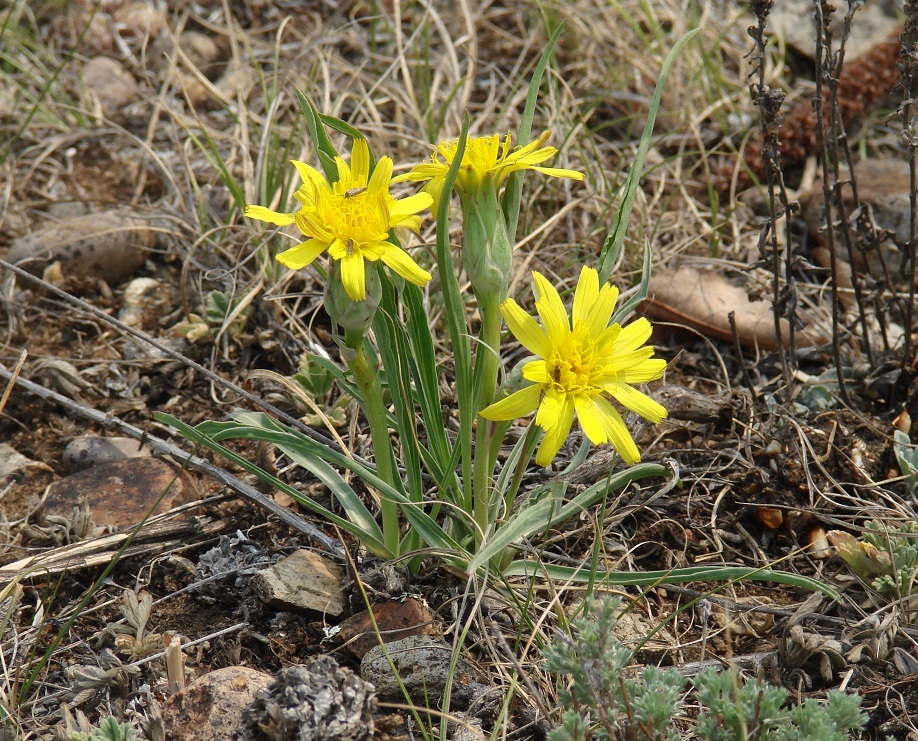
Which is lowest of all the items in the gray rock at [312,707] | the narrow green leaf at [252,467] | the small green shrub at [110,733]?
the small green shrub at [110,733]

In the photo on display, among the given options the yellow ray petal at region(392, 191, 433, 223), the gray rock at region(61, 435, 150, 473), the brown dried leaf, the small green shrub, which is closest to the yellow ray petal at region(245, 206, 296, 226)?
the yellow ray petal at region(392, 191, 433, 223)

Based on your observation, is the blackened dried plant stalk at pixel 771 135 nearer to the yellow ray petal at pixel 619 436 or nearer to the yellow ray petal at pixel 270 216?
the yellow ray petal at pixel 619 436

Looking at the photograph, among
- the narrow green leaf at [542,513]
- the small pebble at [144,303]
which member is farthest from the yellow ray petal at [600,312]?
the small pebble at [144,303]

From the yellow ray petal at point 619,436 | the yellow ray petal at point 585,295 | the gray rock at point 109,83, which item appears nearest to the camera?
the yellow ray petal at point 619,436

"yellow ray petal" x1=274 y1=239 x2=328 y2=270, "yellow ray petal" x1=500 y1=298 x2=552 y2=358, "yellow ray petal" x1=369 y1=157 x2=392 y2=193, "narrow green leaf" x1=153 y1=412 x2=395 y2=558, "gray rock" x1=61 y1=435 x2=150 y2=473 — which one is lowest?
"gray rock" x1=61 y1=435 x2=150 y2=473

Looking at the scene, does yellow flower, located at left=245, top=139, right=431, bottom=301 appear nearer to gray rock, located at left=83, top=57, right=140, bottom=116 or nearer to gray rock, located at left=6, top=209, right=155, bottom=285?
gray rock, located at left=6, top=209, right=155, bottom=285

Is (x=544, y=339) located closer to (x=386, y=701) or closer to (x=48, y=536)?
(x=386, y=701)
